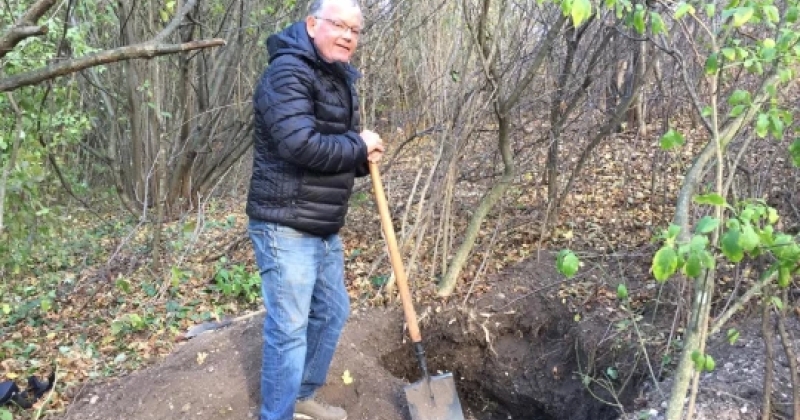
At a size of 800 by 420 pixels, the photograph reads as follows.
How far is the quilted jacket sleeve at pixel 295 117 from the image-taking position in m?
2.76

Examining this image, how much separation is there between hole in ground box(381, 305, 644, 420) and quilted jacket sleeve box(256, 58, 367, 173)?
2.07 m

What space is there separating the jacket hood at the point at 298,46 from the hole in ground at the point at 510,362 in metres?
2.28

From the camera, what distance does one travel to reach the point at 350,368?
13.1 feet

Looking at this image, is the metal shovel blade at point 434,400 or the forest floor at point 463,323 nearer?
the metal shovel blade at point 434,400

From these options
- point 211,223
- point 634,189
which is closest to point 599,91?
point 634,189

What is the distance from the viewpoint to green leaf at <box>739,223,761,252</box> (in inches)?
64.8

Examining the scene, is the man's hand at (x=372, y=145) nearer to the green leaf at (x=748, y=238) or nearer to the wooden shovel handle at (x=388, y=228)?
the wooden shovel handle at (x=388, y=228)

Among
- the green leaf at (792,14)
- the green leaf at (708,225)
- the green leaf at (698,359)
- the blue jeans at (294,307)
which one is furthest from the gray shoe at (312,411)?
the green leaf at (792,14)

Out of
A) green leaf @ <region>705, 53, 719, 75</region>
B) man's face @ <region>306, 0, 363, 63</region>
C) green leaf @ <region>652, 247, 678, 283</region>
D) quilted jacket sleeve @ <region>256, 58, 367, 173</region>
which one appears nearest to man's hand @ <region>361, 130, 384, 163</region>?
quilted jacket sleeve @ <region>256, 58, 367, 173</region>

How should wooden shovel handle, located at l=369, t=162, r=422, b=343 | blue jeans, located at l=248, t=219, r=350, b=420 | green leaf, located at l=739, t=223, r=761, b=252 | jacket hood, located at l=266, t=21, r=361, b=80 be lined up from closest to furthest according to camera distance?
green leaf, located at l=739, t=223, r=761, b=252 → jacket hood, located at l=266, t=21, r=361, b=80 → blue jeans, located at l=248, t=219, r=350, b=420 → wooden shovel handle, located at l=369, t=162, r=422, b=343

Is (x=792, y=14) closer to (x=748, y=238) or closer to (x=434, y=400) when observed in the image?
(x=748, y=238)

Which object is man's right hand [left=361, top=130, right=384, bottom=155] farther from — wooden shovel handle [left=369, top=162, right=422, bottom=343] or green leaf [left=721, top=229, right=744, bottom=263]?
green leaf [left=721, top=229, right=744, bottom=263]

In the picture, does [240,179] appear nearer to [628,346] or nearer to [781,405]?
[628,346]

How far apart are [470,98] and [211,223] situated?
13.6 ft
